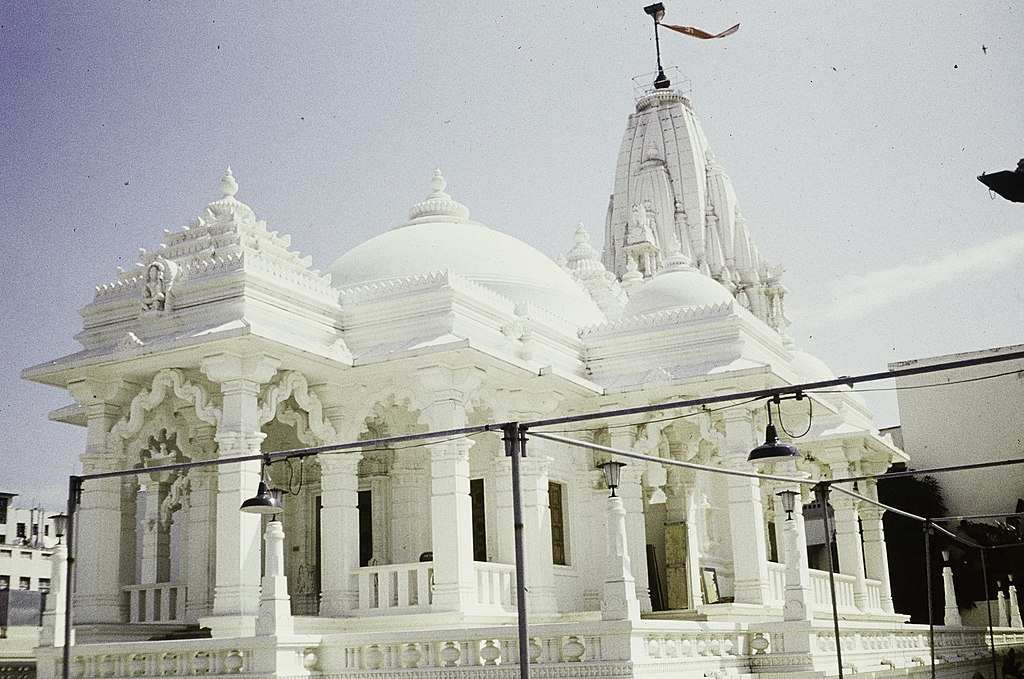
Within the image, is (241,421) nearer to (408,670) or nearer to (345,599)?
(345,599)

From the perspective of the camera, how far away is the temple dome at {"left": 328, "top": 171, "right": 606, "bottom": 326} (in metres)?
20.7

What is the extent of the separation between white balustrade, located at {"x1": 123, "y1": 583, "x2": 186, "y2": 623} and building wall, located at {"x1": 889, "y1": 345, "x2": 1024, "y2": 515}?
2584 centimetres

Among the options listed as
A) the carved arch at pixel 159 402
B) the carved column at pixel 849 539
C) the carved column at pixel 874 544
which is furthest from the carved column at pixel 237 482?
the carved column at pixel 874 544

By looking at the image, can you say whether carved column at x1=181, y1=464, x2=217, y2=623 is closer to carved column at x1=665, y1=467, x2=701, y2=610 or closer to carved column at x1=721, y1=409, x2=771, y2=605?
carved column at x1=721, y1=409, x2=771, y2=605

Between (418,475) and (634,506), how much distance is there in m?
3.71

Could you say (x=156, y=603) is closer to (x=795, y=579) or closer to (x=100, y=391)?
(x=100, y=391)

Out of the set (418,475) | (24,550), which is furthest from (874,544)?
(24,550)

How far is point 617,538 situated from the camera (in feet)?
41.9

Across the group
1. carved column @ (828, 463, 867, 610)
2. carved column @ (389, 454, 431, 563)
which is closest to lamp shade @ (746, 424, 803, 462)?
carved column @ (389, 454, 431, 563)

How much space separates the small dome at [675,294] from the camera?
22062 millimetres

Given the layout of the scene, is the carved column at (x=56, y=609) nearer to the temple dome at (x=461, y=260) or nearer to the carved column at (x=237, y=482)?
the carved column at (x=237, y=482)

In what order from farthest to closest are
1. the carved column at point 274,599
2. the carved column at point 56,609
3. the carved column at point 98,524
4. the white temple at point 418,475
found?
1. the carved column at point 98,524
2. the carved column at point 56,609
3. the white temple at point 418,475
4. the carved column at point 274,599

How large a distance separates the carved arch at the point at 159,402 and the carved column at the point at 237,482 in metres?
0.47

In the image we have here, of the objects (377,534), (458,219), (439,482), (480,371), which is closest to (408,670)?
(439,482)
